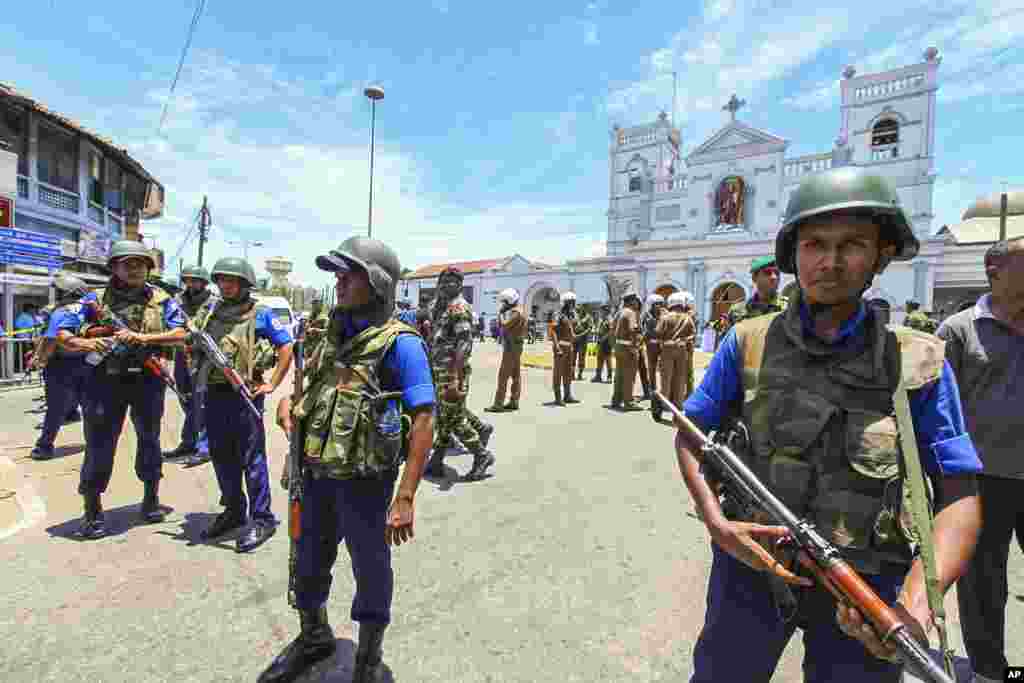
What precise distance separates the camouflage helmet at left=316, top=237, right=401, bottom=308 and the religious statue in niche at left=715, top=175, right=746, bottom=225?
32.5 metres

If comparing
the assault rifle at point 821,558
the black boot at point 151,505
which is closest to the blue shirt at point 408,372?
the assault rifle at point 821,558

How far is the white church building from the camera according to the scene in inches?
930

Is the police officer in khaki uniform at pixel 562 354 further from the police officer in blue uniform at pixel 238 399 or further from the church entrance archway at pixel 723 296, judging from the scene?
the church entrance archway at pixel 723 296

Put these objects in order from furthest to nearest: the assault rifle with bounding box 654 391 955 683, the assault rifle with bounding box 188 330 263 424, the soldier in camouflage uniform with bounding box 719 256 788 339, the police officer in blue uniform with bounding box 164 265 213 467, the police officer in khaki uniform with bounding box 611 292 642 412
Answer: the police officer in khaki uniform with bounding box 611 292 642 412 → the police officer in blue uniform with bounding box 164 265 213 467 → the soldier in camouflage uniform with bounding box 719 256 788 339 → the assault rifle with bounding box 188 330 263 424 → the assault rifle with bounding box 654 391 955 683

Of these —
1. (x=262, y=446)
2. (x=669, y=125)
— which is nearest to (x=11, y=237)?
(x=262, y=446)

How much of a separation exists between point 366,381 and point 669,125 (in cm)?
4149

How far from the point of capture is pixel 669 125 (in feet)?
122

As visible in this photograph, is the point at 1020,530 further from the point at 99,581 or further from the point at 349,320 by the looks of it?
the point at 99,581

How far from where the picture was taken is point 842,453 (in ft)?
3.77

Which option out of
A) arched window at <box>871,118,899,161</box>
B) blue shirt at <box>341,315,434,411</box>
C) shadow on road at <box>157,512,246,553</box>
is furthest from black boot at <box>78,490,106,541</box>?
arched window at <box>871,118,899,161</box>

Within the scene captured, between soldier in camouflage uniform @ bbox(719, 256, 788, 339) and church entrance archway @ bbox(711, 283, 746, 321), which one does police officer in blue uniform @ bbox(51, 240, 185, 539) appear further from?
church entrance archway @ bbox(711, 283, 746, 321)

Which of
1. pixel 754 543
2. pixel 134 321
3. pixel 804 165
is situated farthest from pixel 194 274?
pixel 804 165

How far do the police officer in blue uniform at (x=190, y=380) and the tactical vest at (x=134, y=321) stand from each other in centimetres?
27

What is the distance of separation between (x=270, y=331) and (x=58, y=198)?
1748cm
